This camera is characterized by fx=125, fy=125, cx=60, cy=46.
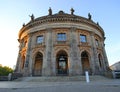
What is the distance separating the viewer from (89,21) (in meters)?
24.8

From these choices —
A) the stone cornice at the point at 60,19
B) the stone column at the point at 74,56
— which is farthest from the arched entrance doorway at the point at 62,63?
the stone cornice at the point at 60,19

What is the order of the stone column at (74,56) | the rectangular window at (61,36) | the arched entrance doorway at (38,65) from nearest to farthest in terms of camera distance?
the stone column at (74,56), the rectangular window at (61,36), the arched entrance doorway at (38,65)

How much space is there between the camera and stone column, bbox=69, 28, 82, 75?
19.7 metres

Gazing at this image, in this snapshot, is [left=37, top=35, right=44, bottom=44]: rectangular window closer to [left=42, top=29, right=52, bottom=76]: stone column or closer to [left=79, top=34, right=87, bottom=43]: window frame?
[left=42, top=29, right=52, bottom=76]: stone column

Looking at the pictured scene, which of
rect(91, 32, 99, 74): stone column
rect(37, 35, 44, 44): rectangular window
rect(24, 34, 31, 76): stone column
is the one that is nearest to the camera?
rect(91, 32, 99, 74): stone column

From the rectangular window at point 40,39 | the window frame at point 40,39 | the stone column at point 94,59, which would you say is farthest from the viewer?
the rectangular window at point 40,39

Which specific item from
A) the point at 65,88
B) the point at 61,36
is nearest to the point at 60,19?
the point at 61,36

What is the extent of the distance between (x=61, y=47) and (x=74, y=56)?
278 cm

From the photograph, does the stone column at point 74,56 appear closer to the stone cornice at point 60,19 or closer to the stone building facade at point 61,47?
the stone building facade at point 61,47

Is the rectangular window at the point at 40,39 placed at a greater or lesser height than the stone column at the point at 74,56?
greater

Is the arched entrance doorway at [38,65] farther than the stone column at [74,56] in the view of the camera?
Yes

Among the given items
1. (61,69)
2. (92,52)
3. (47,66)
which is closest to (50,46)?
(47,66)

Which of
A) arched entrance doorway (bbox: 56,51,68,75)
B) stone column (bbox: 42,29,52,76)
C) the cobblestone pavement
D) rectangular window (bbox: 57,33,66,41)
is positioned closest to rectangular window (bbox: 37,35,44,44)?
stone column (bbox: 42,29,52,76)

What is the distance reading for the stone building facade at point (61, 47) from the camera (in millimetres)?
20628
